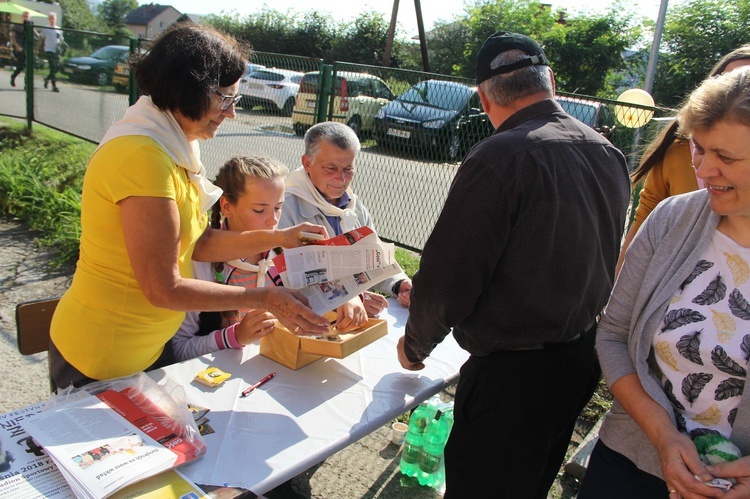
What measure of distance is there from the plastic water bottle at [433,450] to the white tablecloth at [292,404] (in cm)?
38

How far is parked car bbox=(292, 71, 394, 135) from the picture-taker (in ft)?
14.5

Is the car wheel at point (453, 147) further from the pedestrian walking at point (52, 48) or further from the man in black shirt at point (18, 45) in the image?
the man in black shirt at point (18, 45)

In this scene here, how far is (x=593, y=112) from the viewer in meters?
3.42

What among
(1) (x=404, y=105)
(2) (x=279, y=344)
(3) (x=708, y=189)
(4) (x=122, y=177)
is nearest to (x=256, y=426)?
(2) (x=279, y=344)

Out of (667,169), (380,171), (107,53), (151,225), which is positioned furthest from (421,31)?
(151,225)

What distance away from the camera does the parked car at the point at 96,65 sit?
7.44 meters

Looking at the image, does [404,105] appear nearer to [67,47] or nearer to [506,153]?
[506,153]

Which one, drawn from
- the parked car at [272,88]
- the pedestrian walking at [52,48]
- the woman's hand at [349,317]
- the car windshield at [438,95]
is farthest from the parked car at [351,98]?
the pedestrian walking at [52,48]

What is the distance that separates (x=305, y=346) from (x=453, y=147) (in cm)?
241

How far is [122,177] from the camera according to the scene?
5.04 ft

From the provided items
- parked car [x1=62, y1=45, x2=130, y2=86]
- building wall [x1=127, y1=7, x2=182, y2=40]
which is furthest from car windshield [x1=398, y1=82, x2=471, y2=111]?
building wall [x1=127, y1=7, x2=182, y2=40]

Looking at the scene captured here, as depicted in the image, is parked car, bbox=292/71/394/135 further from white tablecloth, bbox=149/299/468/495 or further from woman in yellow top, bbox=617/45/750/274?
white tablecloth, bbox=149/299/468/495

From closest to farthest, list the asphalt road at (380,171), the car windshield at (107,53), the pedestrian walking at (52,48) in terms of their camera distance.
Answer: the asphalt road at (380,171), the car windshield at (107,53), the pedestrian walking at (52,48)

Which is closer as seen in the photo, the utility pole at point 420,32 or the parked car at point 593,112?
the parked car at point 593,112
